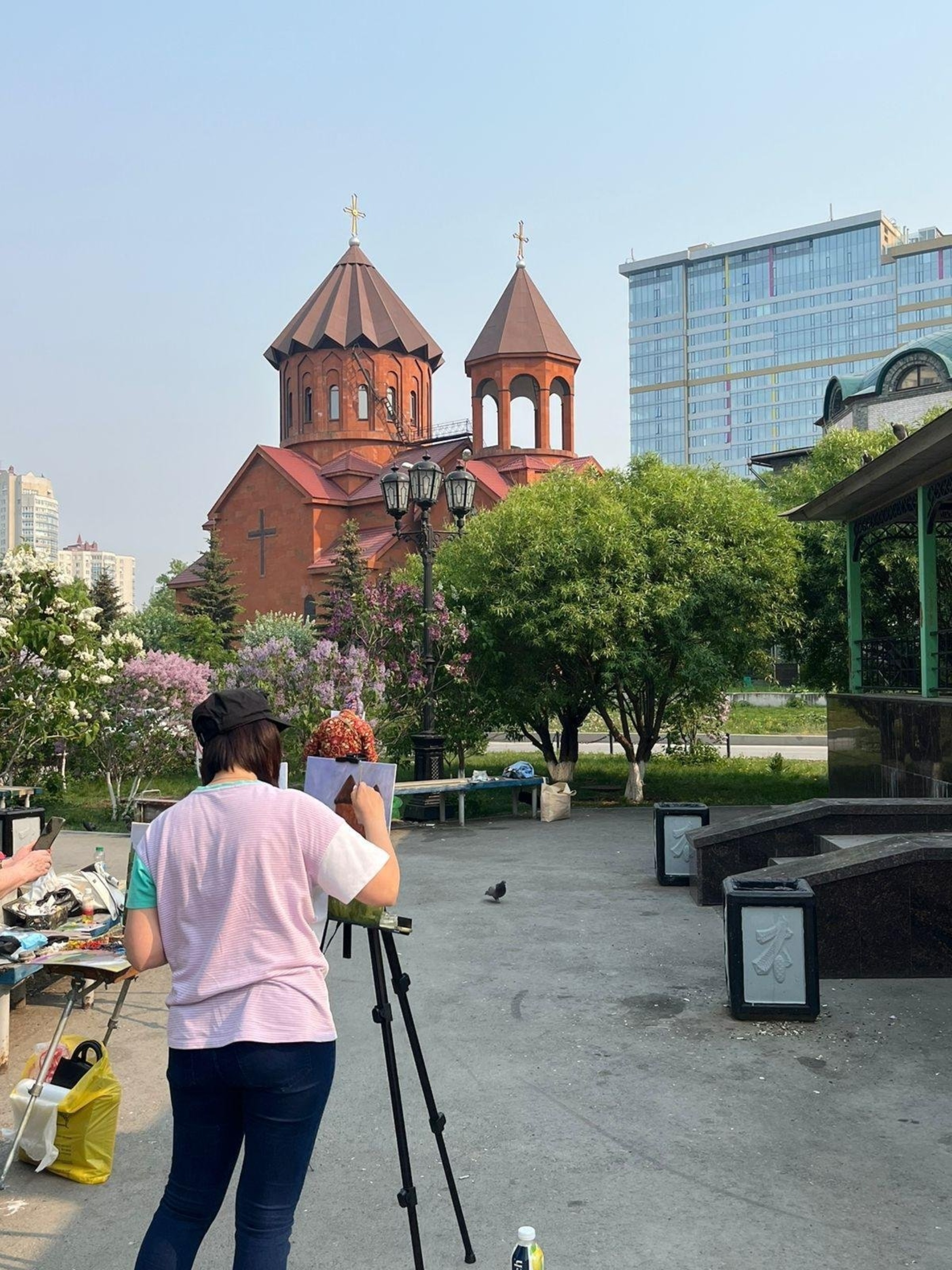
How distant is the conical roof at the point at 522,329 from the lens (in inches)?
1972

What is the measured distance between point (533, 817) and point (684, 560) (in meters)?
4.56

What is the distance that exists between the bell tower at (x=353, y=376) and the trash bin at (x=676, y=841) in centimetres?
4537

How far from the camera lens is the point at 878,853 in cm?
762

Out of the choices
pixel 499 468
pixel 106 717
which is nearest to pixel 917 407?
pixel 499 468

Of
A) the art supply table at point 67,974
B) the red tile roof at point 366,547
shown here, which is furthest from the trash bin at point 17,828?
the red tile roof at point 366,547

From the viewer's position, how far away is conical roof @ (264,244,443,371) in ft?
182

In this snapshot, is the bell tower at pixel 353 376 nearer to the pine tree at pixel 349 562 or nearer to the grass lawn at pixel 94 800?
the pine tree at pixel 349 562

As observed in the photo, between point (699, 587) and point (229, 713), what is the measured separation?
1481 cm

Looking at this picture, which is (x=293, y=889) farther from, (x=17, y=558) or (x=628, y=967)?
(x=17, y=558)

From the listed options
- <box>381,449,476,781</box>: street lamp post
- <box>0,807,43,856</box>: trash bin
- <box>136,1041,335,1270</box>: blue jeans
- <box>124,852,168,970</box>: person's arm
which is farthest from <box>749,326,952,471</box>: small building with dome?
<box>136,1041,335,1270</box>: blue jeans

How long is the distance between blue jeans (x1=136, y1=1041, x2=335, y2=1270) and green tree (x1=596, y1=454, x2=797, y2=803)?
14.2 metres

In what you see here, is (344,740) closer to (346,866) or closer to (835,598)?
(346,866)

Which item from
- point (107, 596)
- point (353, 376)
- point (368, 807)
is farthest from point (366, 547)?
point (368, 807)

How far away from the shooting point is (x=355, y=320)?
56031 millimetres
